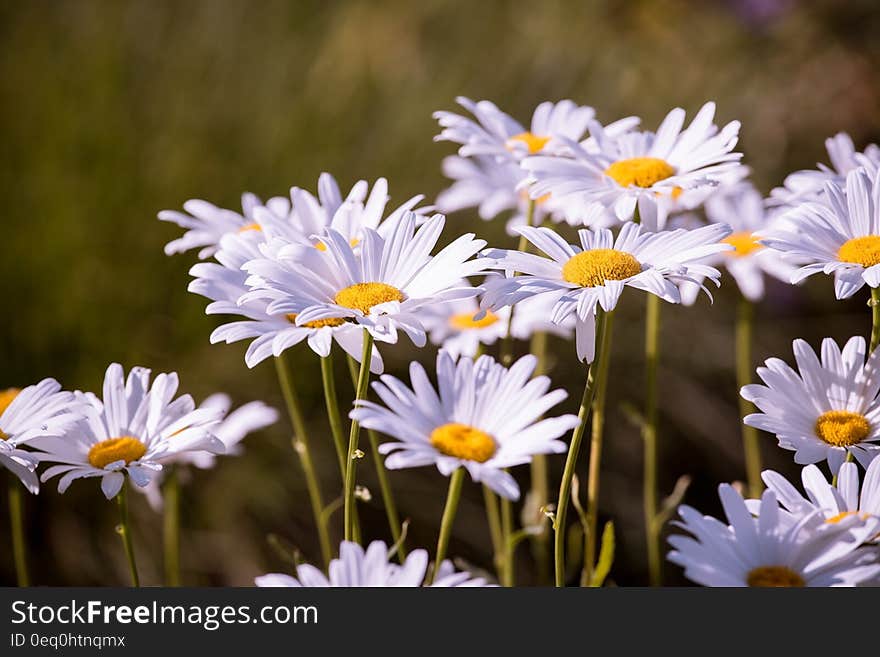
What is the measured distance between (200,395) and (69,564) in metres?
0.44

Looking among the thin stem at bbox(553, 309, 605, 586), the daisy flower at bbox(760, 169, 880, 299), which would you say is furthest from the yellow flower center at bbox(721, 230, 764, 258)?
the thin stem at bbox(553, 309, 605, 586)

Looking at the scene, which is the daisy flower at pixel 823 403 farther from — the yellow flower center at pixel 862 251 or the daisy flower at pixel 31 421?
the daisy flower at pixel 31 421

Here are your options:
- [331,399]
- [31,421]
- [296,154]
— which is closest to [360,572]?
[331,399]

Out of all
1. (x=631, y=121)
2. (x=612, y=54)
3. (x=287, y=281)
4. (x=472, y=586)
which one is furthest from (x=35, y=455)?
(x=612, y=54)

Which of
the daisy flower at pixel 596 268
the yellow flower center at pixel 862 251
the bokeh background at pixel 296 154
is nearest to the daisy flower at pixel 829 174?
the yellow flower center at pixel 862 251

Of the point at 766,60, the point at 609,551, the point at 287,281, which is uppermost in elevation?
the point at 766,60

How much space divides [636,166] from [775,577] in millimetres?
448

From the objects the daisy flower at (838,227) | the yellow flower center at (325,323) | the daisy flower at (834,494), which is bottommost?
the daisy flower at (834,494)

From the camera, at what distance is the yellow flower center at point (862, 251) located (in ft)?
2.64

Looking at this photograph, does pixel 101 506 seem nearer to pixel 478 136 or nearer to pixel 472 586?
pixel 478 136

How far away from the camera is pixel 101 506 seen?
2002 millimetres

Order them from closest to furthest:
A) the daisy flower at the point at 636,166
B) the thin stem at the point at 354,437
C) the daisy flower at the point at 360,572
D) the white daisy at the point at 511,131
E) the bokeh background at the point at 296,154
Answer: the daisy flower at the point at 360,572 < the thin stem at the point at 354,437 < the daisy flower at the point at 636,166 < the white daisy at the point at 511,131 < the bokeh background at the point at 296,154

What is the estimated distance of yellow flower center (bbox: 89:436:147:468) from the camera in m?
0.81

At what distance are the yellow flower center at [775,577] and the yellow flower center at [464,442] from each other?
204 millimetres
